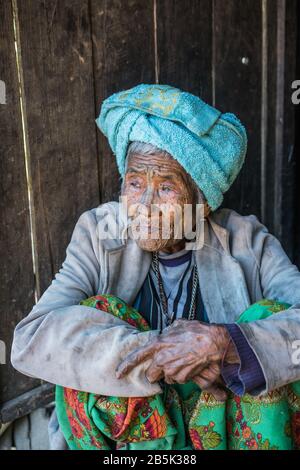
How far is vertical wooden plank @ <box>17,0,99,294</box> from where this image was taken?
2.18 metres

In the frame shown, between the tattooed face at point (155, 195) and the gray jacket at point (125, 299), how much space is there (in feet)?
0.54

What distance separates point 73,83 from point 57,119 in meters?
0.14

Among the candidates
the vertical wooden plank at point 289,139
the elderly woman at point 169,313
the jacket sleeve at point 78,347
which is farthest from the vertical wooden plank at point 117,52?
the vertical wooden plank at point 289,139

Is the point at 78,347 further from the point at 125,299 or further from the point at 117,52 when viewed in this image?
the point at 117,52

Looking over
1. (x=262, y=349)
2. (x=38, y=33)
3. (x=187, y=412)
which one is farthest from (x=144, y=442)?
(x=38, y=33)

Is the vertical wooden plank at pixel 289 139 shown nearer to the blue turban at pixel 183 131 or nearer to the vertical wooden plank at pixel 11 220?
the blue turban at pixel 183 131

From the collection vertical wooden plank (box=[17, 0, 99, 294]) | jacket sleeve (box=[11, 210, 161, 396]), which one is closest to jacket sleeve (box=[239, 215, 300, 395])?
jacket sleeve (box=[11, 210, 161, 396])

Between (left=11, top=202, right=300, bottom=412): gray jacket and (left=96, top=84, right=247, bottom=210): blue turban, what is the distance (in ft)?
0.70

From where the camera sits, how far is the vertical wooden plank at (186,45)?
253 centimetres

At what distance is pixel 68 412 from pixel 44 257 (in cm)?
59

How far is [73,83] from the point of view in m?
2.31

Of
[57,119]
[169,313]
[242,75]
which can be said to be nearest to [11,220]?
[57,119]

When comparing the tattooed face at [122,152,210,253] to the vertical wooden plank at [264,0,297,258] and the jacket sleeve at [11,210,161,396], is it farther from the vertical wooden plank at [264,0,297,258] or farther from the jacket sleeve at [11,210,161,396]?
the vertical wooden plank at [264,0,297,258]

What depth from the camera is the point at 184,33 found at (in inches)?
102
